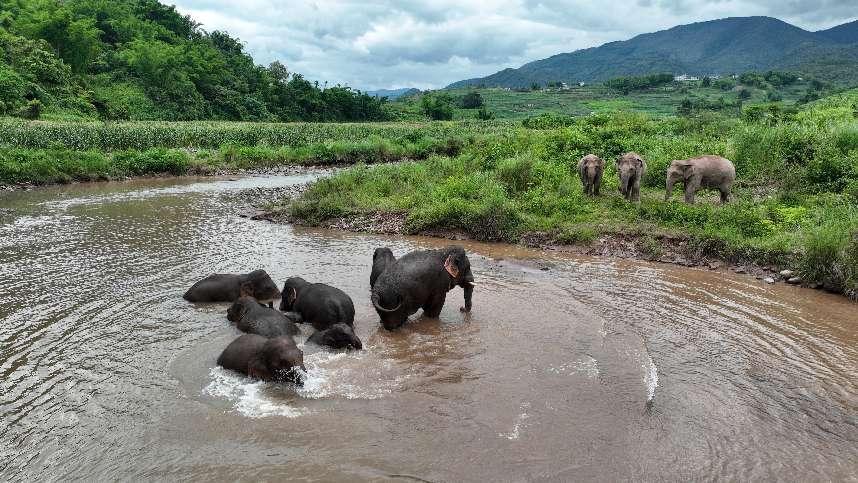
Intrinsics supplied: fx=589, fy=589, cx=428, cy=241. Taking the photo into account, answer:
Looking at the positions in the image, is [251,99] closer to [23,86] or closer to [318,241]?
[23,86]

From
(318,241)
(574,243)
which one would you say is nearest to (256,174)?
(318,241)

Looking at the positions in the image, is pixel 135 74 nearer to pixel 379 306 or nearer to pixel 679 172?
pixel 679 172

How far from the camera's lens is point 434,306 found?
9656 mm

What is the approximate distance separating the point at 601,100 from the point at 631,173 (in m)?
102

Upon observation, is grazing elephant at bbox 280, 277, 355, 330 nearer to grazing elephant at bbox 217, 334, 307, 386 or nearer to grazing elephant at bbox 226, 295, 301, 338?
grazing elephant at bbox 226, 295, 301, 338

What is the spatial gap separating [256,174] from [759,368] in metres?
29.5

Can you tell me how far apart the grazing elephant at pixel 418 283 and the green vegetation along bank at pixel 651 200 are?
22.0 ft

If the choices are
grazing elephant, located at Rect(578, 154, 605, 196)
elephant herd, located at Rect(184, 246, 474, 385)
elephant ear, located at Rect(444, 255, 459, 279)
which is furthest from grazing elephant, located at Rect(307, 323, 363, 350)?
grazing elephant, located at Rect(578, 154, 605, 196)

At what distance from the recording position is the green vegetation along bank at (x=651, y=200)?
13.3 metres

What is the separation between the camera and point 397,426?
20.6 feet

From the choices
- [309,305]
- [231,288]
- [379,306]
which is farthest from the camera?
[231,288]

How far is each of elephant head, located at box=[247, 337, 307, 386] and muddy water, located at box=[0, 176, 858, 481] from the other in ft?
0.57

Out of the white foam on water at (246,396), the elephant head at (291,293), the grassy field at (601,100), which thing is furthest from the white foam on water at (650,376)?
the grassy field at (601,100)

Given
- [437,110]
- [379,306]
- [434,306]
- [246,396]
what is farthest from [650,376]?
[437,110]
